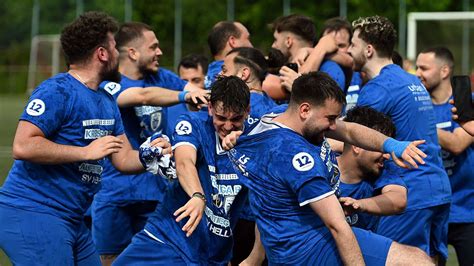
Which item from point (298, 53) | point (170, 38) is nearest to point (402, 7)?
point (170, 38)

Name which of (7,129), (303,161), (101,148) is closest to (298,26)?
(101,148)

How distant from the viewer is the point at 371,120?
251 inches

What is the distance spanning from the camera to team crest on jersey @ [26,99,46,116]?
5.83 m

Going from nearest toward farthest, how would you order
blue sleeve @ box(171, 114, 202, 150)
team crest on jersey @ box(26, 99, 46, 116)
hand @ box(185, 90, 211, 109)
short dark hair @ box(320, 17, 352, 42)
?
team crest on jersey @ box(26, 99, 46, 116) < blue sleeve @ box(171, 114, 202, 150) < hand @ box(185, 90, 211, 109) < short dark hair @ box(320, 17, 352, 42)

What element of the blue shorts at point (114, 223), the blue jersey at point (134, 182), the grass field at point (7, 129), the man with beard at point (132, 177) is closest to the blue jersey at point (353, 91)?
the man with beard at point (132, 177)

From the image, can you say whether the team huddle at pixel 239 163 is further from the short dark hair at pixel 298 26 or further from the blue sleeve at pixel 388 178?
the short dark hair at pixel 298 26

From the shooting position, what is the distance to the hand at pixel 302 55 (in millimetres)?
8586

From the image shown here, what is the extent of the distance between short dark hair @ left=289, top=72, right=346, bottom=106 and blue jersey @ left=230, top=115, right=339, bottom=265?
201 millimetres

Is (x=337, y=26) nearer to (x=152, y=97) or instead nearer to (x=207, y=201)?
(x=152, y=97)

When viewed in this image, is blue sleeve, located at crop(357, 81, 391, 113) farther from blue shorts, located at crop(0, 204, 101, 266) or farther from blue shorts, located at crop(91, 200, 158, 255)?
blue shorts, located at crop(0, 204, 101, 266)

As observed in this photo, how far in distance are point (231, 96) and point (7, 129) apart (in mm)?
25897

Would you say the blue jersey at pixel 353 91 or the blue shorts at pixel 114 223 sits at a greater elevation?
the blue jersey at pixel 353 91

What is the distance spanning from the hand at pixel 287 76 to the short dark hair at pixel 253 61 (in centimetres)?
15

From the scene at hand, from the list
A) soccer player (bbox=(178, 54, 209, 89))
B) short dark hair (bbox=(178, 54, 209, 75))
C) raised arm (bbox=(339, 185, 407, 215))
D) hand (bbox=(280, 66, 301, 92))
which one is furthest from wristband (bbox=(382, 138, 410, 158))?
short dark hair (bbox=(178, 54, 209, 75))
